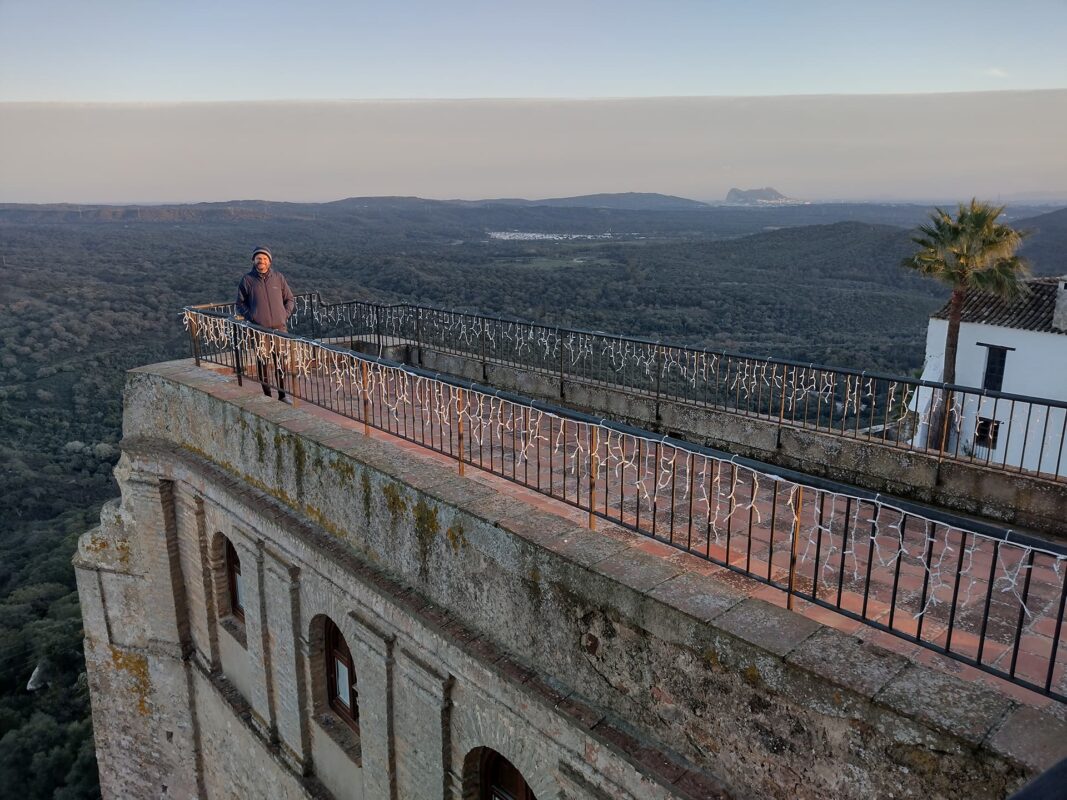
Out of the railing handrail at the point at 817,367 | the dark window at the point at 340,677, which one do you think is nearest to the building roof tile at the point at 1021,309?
the railing handrail at the point at 817,367

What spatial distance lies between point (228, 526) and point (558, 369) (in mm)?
4893

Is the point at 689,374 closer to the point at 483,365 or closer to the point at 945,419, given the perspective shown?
the point at 483,365

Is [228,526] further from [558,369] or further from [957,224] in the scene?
[957,224]

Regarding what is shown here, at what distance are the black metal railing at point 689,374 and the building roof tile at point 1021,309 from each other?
1165 cm

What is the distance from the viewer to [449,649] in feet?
18.8

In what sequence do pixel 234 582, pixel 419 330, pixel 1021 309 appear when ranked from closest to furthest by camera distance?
pixel 234 582, pixel 419 330, pixel 1021 309

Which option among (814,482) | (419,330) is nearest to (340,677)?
(814,482)

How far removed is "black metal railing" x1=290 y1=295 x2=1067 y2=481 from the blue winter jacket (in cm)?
299

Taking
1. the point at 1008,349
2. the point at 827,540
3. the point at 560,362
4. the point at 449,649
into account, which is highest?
the point at 560,362

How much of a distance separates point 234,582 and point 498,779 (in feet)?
17.5

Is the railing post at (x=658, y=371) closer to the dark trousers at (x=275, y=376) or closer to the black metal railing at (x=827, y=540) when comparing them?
the black metal railing at (x=827, y=540)

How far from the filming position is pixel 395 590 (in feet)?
20.4

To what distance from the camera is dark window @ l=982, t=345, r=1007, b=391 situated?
26891 mm

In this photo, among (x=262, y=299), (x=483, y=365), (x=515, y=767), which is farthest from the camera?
(x=483, y=365)
